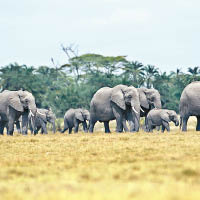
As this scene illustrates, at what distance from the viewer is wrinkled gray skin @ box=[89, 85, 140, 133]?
82.1ft

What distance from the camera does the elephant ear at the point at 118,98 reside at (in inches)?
1003

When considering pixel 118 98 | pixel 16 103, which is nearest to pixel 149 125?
pixel 118 98

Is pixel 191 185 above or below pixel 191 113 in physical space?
below

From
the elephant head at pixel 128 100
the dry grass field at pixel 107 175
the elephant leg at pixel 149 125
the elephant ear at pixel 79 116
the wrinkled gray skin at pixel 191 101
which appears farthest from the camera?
the elephant ear at pixel 79 116

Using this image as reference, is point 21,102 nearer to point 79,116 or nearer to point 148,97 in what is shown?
point 148,97

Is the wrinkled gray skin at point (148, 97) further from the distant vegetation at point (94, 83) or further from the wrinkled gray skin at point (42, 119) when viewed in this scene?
the distant vegetation at point (94, 83)

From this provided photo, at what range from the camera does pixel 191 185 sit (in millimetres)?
6727

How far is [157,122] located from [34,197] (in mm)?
26498

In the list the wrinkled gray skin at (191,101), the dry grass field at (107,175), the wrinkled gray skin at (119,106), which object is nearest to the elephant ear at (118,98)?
the wrinkled gray skin at (119,106)

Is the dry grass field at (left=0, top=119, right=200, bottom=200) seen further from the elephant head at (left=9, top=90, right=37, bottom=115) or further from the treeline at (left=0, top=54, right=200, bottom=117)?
the treeline at (left=0, top=54, right=200, bottom=117)

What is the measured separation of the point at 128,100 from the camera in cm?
2534

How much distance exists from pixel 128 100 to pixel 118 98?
65cm

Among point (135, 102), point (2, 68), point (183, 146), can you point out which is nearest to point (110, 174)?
point (183, 146)

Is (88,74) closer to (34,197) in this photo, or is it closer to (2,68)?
(2,68)
